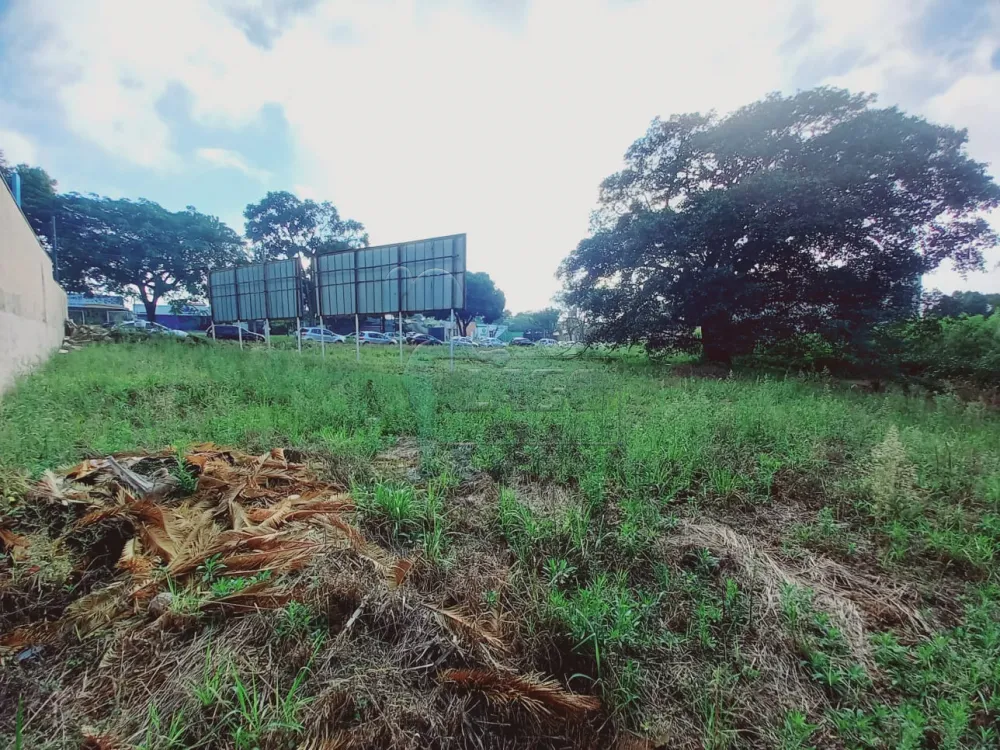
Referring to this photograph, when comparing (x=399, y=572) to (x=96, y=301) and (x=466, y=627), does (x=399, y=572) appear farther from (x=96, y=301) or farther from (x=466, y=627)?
(x=96, y=301)

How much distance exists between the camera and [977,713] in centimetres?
114

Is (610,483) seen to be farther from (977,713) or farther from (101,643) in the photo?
(101,643)

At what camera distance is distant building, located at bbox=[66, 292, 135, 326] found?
1817cm

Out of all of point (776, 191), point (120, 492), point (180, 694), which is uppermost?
point (776, 191)

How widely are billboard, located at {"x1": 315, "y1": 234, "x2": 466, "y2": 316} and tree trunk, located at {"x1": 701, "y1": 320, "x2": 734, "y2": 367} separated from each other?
19.3 feet

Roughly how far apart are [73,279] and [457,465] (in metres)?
26.4

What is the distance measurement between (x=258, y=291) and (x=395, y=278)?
219 inches

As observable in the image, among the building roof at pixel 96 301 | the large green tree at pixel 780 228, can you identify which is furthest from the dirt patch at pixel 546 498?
the building roof at pixel 96 301

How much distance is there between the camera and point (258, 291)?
1188cm

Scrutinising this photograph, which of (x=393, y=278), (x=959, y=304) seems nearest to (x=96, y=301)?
(x=393, y=278)

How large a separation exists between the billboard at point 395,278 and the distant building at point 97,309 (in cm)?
1347

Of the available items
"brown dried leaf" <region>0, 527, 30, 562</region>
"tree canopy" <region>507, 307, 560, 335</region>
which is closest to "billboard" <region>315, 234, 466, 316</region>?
"brown dried leaf" <region>0, 527, 30, 562</region>

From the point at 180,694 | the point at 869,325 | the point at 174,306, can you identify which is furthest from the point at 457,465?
the point at 174,306

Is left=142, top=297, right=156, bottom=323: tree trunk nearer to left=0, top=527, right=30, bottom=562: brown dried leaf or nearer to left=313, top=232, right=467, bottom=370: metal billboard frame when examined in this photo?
left=313, top=232, right=467, bottom=370: metal billboard frame
